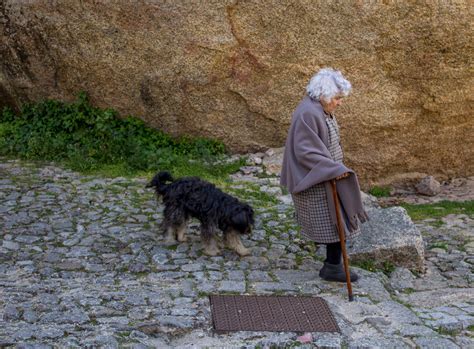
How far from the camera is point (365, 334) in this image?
5215mm

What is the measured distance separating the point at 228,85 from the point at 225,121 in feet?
1.71

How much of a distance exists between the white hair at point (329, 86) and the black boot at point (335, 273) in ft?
4.75

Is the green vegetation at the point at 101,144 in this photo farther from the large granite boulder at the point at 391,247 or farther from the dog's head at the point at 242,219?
the large granite boulder at the point at 391,247

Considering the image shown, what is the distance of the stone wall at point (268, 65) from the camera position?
9297 mm

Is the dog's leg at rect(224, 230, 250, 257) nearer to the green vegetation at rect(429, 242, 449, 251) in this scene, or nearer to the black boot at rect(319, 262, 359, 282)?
the black boot at rect(319, 262, 359, 282)

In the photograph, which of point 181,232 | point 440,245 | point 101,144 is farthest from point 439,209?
point 101,144

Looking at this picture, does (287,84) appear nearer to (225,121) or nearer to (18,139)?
(225,121)

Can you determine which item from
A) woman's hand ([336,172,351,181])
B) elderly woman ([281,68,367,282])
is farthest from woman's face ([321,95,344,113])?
woman's hand ([336,172,351,181])

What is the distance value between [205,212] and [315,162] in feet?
4.46

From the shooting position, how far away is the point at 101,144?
999cm

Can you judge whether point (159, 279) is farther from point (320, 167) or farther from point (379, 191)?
point (379, 191)

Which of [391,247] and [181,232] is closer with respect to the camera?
[391,247]

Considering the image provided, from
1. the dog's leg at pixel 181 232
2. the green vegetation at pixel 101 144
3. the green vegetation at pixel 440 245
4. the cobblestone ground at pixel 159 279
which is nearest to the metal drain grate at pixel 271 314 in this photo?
the cobblestone ground at pixel 159 279

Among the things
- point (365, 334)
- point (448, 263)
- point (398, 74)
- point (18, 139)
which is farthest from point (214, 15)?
point (365, 334)
